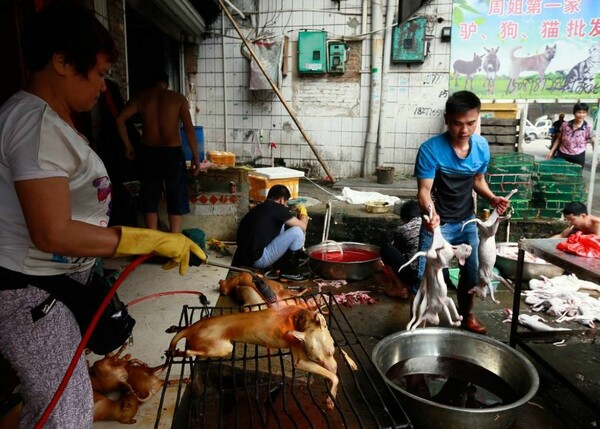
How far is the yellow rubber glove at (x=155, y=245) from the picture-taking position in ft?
5.81

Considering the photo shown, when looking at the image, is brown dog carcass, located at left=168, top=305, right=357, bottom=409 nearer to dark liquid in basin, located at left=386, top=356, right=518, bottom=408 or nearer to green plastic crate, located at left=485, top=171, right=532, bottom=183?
dark liquid in basin, located at left=386, top=356, right=518, bottom=408

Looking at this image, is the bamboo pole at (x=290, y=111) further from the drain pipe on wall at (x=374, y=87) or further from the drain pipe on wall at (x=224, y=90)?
the drain pipe on wall at (x=374, y=87)

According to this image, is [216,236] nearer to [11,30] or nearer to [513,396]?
[11,30]

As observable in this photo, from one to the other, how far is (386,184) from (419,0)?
185 inches

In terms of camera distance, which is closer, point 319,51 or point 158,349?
point 158,349

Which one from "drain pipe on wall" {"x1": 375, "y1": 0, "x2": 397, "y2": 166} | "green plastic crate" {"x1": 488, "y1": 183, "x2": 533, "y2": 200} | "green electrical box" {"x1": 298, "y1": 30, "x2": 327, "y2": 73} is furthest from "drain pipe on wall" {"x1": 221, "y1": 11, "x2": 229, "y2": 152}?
"green plastic crate" {"x1": 488, "y1": 183, "x2": 533, "y2": 200}

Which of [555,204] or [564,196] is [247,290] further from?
[564,196]

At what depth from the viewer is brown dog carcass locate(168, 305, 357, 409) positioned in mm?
2475

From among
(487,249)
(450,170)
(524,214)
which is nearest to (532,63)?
(524,214)

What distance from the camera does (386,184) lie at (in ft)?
30.1

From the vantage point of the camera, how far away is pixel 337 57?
31.9 feet

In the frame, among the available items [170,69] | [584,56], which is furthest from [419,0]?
[170,69]

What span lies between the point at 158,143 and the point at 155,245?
4161 mm

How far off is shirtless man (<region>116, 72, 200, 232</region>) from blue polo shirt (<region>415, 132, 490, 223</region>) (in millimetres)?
3378
